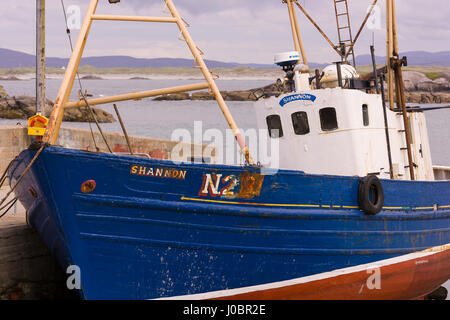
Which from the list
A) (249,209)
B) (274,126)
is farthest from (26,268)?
(274,126)

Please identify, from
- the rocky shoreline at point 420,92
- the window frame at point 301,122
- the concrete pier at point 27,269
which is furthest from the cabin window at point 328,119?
the rocky shoreline at point 420,92

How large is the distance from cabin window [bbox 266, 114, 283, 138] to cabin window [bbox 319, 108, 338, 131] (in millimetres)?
944

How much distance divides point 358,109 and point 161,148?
11808mm

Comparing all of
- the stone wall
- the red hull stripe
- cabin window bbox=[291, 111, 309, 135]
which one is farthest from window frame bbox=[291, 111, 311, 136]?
the stone wall

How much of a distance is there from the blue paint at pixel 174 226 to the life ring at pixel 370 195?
32 cm

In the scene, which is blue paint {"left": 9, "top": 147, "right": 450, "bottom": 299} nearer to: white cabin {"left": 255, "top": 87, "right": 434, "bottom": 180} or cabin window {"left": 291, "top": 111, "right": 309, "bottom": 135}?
white cabin {"left": 255, "top": 87, "right": 434, "bottom": 180}

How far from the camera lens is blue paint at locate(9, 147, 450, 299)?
27.6 ft

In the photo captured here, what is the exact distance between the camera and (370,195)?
9969 mm

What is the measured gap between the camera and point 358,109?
10.6m

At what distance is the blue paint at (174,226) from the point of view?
8.41 meters

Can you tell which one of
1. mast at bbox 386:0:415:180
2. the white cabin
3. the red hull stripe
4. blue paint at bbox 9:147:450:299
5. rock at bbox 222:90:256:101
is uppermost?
rock at bbox 222:90:256:101

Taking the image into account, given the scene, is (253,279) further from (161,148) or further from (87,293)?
(161,148)

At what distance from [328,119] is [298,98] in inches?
28.3

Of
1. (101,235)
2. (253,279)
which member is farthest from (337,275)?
(101,235)
